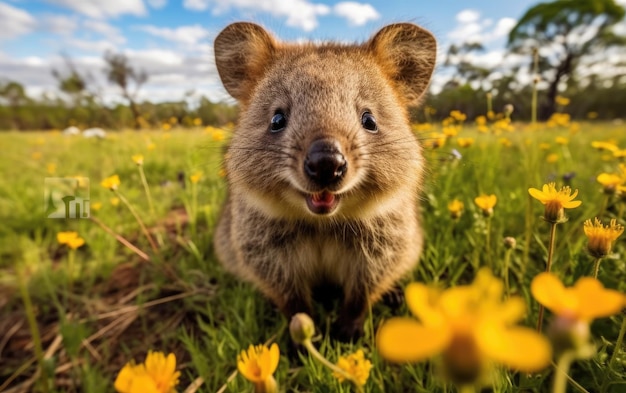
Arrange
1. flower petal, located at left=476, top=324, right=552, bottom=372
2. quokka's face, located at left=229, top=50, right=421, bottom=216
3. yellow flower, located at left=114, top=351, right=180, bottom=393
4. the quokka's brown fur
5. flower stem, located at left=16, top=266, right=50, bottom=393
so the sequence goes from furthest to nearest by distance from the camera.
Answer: the quokka's brown fur < quokka's face, located at left=229, top=50, right=421, bottom=216 < flower stem, located at left=16, top=266, right=50, bottom=393 < yellow flower, located at left=114, top=351, right=180, bottom=393 < flower petal, located at left=476, top=324, right=552, bottom=372

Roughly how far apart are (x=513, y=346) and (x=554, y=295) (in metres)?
0.19

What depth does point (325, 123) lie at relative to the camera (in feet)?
6.43

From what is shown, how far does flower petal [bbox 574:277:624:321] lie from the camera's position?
525mm

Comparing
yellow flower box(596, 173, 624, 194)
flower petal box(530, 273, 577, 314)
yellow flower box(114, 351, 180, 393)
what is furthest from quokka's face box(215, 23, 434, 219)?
flower petal box(530, 273, 577, 314)

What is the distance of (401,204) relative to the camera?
A: 240 centimetres

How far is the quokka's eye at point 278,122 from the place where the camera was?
7.24 feet

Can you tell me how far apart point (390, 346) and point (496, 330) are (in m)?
0.14

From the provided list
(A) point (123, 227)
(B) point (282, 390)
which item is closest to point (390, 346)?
(B) point (282, 390)

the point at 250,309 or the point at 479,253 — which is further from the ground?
the point at 479,253

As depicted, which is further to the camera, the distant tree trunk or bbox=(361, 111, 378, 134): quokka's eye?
the distant tree trunk

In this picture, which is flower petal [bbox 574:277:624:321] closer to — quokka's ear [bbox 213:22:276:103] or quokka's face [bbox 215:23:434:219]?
quokka's face [bbox 215:23:434:219]

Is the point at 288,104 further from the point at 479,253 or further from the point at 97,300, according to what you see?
the point at 97,300

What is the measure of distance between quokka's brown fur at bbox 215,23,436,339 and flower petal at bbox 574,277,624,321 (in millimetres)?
1241
